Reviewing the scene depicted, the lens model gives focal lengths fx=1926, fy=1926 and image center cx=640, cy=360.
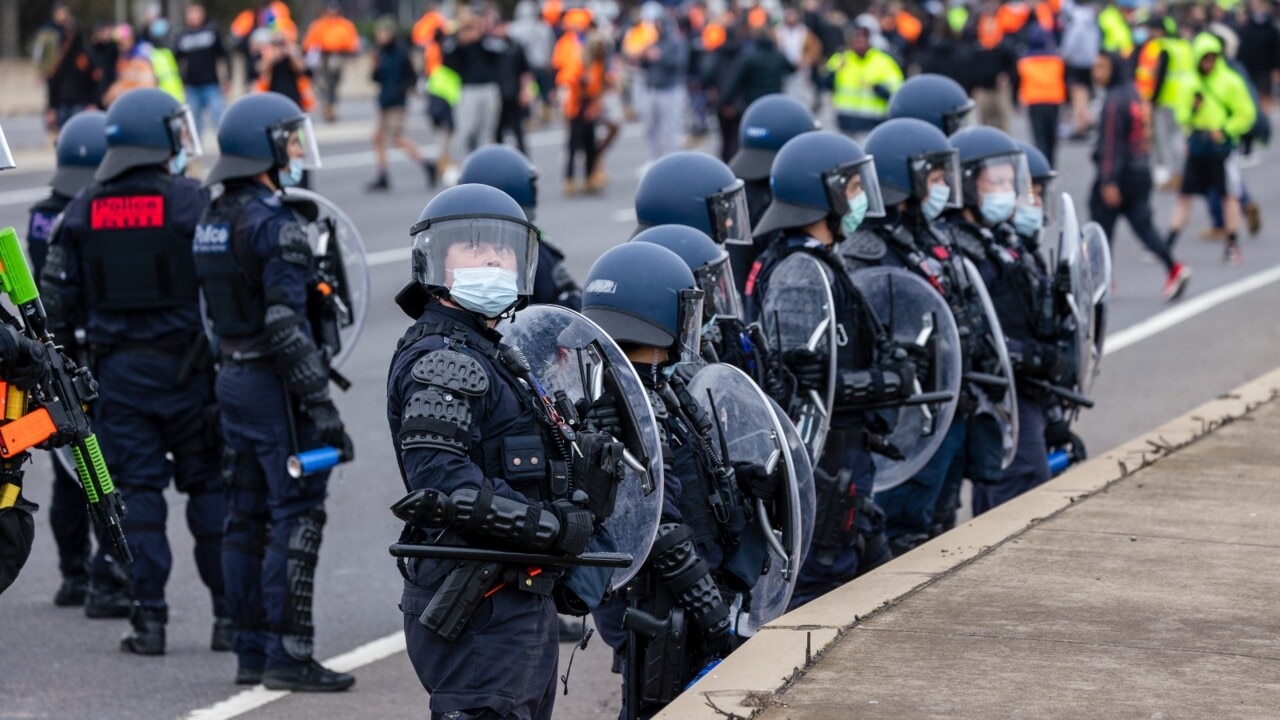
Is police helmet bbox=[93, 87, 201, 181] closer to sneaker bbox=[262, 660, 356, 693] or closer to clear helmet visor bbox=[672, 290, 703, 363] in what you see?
sneaker bbox=[262, 660, 356, 693]

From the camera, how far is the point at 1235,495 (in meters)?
7.39

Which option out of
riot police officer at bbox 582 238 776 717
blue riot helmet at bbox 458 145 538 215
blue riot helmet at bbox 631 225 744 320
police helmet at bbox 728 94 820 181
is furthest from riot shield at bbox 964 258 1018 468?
riot police officer at bbox 582 238 776 717

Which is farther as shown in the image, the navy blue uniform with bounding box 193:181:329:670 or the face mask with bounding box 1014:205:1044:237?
the face mask with bounding box 1014:205:1044:237

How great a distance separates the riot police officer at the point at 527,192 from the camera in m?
7.55

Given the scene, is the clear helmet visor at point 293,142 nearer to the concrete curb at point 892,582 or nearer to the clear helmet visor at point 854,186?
the clear helmet visor at point 854,186

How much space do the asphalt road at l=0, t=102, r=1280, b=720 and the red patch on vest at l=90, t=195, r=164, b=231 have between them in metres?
1.59

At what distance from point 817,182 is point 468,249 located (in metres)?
2.54

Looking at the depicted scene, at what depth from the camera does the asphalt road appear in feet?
22.1

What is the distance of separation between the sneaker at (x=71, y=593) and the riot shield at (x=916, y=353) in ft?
10.8

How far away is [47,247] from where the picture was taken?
820 centimetres

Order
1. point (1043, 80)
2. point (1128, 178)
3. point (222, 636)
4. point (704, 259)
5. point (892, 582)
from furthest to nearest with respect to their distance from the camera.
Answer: point (1043, 80) < point (1128, 178) < point (222, 636) < point (892, 582) < point (704, 259)

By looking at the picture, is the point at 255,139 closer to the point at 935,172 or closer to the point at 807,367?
the point at 807,367

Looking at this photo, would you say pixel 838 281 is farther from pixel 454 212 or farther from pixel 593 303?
pixel 454 212

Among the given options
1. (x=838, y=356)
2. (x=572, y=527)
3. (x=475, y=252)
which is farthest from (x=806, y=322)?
(x=572, y=527)
